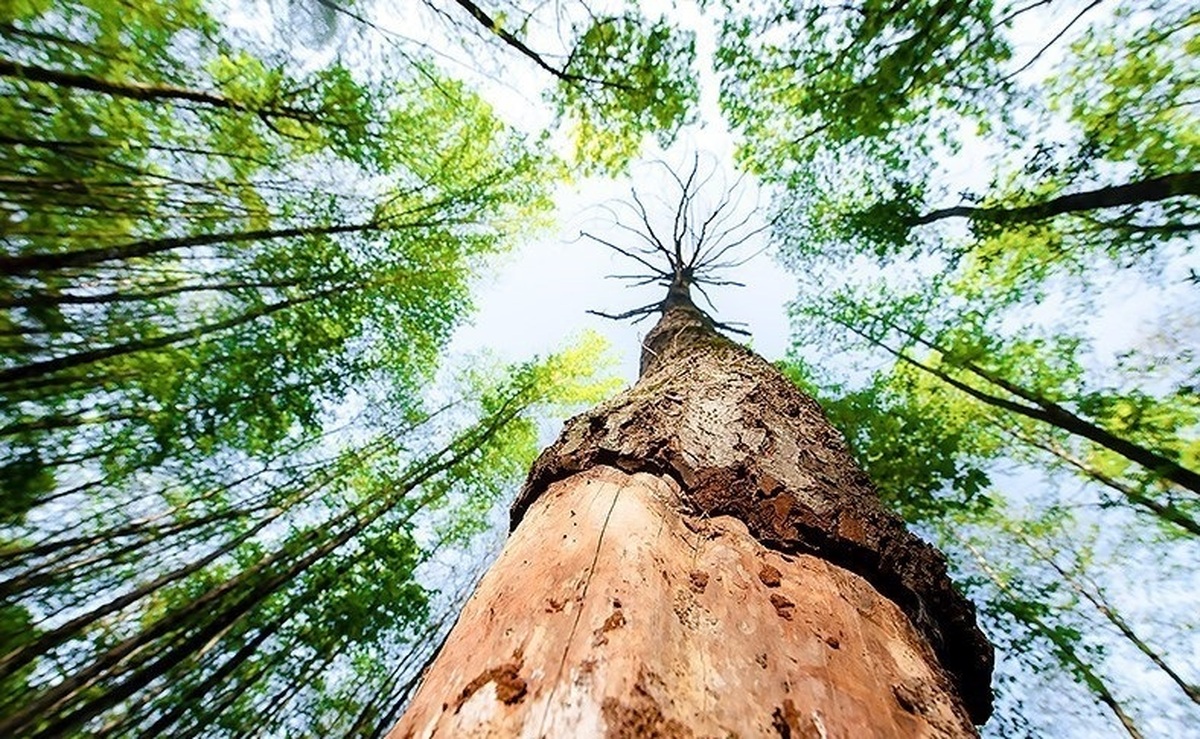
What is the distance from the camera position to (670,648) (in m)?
0.84

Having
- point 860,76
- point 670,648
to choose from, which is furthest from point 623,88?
point 670,648

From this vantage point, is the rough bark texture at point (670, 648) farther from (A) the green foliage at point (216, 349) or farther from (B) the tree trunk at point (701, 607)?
(A) the green foliage at point (216, 349)

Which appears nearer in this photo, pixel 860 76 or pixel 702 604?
pixel 702 604

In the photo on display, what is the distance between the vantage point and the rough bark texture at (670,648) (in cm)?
71

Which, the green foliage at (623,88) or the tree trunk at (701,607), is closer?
the tree trunk at (701,607)

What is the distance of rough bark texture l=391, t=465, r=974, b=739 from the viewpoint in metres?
0.71

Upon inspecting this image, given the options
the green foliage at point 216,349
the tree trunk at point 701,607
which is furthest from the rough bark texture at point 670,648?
the green foliage at point 216,349

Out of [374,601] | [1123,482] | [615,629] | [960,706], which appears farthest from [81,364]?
[1123,482]

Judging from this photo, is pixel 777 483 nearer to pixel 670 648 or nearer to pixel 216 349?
pixel 670 648

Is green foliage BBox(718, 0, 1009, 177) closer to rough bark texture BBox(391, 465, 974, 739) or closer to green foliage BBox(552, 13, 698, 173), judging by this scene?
green foliage BBox(552, 13, 698, 173)

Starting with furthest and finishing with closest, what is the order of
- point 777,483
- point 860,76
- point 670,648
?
point 860,76 < point 777,483 < point 670,648

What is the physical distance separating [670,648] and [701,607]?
0.15 meters

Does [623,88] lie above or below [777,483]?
above

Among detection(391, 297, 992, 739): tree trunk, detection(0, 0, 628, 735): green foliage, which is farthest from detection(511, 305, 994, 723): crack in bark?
detection(0, 0, 628, 735): green foliage
